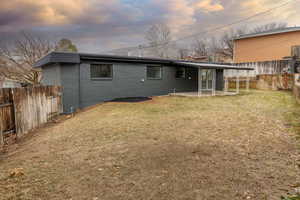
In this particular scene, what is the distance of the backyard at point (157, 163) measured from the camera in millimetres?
2289

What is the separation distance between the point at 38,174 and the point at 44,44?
20.3m

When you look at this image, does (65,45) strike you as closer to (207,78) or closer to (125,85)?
(125,85)

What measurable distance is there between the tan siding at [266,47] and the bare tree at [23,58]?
23.2 m

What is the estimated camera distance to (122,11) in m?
16.7

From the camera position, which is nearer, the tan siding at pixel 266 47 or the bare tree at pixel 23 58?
the bare tree at pixel 23 58

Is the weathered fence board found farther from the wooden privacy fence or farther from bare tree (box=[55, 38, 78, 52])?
bare tree (box=[55, 38, 78, 52])

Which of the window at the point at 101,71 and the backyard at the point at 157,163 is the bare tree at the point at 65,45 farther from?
the backyard at the point at 157,163

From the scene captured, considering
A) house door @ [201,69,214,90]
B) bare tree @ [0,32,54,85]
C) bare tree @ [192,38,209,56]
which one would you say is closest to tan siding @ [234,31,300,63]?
house door @ [201,69,214,90]

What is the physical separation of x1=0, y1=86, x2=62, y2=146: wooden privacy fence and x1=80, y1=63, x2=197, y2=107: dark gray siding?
228cm

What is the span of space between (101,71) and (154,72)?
3820 mm

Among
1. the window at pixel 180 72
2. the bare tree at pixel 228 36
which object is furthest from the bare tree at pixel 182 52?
the window at pixel 180 72

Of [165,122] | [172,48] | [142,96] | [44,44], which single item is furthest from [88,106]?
[172,48]

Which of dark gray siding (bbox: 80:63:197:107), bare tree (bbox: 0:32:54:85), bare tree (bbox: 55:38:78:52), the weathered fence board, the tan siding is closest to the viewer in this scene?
dark gray siding (bbox: 80:63:197:107)

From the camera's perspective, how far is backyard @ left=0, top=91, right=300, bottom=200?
2.29 meters
